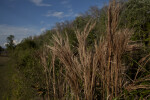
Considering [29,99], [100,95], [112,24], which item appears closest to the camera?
[112,24]

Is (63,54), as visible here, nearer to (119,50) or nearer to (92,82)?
(92,82)

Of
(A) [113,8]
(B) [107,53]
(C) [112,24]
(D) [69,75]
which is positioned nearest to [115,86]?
(B) [107,53]

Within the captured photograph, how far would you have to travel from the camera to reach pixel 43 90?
2.48m

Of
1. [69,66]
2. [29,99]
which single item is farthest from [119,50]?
[29,99]

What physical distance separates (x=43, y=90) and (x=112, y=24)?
198 cm

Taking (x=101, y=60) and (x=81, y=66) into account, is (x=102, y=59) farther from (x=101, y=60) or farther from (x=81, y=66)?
(x=81, y=66)

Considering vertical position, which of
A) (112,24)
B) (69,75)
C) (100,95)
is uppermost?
(112,24)

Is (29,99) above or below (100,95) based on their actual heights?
below

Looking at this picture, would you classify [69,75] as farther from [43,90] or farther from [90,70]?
[43,90]

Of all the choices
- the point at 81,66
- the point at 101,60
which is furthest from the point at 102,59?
the point at 81,66

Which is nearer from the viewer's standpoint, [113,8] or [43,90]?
[113,8]

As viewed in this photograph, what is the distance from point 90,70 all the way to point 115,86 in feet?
0.97

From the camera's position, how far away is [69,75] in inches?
45.2

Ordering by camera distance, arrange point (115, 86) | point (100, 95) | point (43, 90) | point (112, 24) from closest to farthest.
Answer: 1. point (112, 24)
2. point (115, 86)
3. point (100, 95)
4. point (43, 90)
